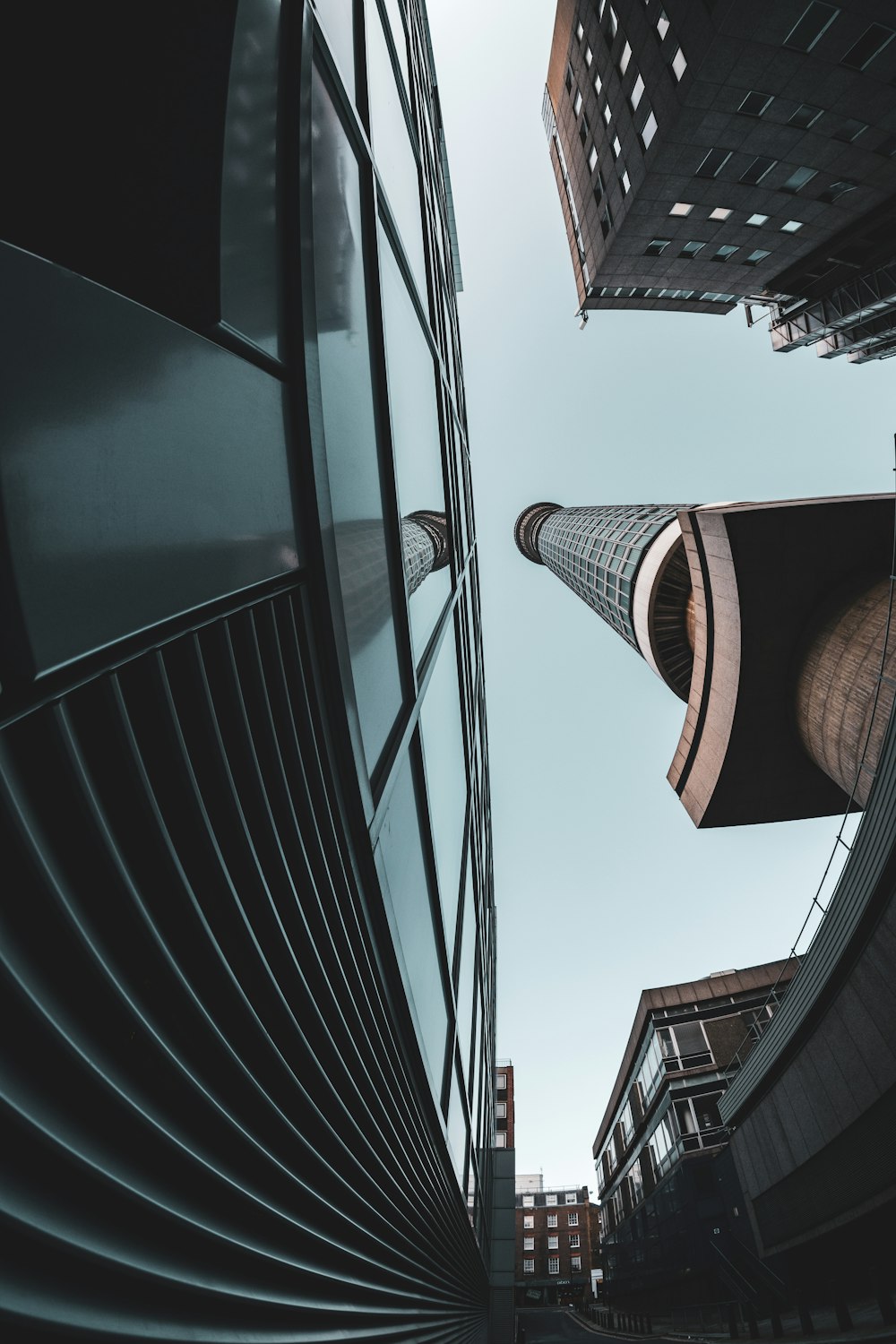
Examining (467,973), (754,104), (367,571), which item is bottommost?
(467,973)

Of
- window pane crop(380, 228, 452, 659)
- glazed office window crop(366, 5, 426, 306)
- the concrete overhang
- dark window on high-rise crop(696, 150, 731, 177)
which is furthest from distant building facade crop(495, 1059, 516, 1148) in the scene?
dark window on high-rise crop(696, 150, 731, 177)

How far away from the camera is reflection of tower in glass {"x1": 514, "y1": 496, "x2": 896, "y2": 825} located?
14.8 metres

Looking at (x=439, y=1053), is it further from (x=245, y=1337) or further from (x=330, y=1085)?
(x=245, y=1337)

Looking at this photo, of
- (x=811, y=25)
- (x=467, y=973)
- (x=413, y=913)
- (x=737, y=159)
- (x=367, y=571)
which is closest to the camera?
(x=367, y=571)

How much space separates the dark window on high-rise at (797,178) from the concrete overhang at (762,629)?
14.9 m

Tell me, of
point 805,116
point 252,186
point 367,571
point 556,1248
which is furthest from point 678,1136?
point 556,1248

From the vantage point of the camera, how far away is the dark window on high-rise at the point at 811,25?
637 inches

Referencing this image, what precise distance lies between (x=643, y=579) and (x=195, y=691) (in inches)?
1346

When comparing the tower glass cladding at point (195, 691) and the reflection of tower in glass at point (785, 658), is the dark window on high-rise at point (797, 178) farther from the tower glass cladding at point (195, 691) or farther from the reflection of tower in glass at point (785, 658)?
the tower glass cladding at point (195, 691)

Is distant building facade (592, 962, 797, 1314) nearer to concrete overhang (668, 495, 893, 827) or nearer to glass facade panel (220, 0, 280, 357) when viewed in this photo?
Answer: concrete overhang (668, 495, 893, 827)

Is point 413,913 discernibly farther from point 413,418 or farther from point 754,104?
point 754,104

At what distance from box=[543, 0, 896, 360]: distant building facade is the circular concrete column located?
16.1 meters

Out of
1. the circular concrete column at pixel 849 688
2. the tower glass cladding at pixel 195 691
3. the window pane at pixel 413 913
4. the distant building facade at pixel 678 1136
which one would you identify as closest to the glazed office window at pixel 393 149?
the tower glass cladding at pixel 195 691

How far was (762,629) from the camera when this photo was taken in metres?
16.7
